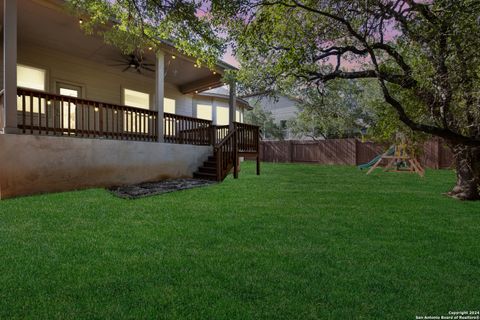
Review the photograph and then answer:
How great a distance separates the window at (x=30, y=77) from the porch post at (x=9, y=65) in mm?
3344

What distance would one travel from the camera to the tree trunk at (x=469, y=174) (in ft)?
20.4

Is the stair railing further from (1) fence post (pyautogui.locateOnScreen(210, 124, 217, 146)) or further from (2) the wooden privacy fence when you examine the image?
(2) the wooden privacy fence

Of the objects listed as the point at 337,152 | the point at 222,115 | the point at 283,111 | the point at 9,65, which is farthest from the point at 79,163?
the point at 283,111

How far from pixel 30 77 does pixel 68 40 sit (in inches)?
67.7

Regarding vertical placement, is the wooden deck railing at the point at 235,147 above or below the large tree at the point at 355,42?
below

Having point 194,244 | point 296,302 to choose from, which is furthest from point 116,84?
point 296,302

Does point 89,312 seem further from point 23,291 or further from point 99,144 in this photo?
point 99,144

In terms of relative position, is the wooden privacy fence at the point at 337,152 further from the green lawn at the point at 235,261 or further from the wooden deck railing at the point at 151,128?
the green lawn at the point at 235,261

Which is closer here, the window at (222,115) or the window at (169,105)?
the window at (169,105)

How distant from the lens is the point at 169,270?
8.07 feet

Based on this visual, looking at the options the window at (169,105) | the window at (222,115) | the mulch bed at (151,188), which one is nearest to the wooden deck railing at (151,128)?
the mulch bed at (151,188)

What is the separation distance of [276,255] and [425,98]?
423cm

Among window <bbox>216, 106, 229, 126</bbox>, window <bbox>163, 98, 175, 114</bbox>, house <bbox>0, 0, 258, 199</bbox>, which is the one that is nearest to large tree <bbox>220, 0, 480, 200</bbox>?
house <bbox>0, 0, 258, 199</bbox>

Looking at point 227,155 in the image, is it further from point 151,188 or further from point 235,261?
point 235,261
